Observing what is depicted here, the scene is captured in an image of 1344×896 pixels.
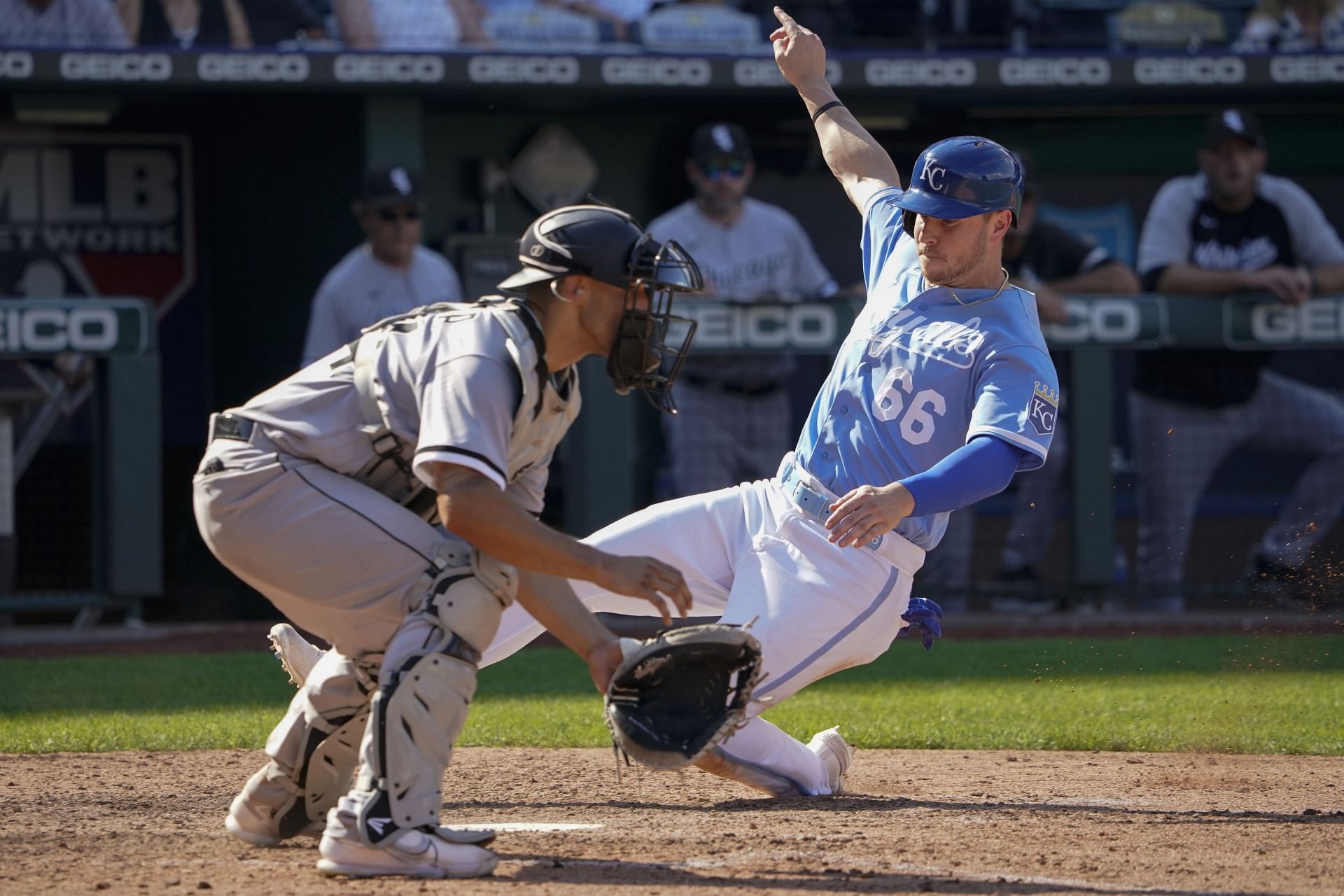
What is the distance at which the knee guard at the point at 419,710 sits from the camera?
3016mm

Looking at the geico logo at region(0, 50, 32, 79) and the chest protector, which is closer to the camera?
the chest protector

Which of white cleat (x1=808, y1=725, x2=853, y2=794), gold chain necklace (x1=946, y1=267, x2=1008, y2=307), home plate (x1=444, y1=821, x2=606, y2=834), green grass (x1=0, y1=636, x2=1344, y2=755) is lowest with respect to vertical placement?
green grass (x1=0, y1=636, x2=1344, y2=755)

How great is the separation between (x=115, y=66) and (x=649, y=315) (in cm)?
648

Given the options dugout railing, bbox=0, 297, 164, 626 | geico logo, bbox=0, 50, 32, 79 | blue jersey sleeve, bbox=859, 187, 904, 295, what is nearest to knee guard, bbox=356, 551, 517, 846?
blue jersey sleeve, bbox=859, 187, 904, 295

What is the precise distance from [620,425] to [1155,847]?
16.7 ft

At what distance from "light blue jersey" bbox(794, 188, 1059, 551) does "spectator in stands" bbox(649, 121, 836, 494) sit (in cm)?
416

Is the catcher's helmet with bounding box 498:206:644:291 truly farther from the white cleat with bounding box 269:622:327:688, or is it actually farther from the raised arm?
the raised arm

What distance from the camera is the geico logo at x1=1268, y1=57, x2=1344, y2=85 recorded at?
31.7 feet

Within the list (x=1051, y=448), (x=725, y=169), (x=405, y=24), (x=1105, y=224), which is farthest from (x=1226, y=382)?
(x=405, y=24)

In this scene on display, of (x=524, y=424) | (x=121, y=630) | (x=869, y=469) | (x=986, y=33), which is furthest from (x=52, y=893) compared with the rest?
(x=986, y=33)

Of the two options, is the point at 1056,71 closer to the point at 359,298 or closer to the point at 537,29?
the point at 537,29

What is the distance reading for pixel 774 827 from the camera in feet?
12.2

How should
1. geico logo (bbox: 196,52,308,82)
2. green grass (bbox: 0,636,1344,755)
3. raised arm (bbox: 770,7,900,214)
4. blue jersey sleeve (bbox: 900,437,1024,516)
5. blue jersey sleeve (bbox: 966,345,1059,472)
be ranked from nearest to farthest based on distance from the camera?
blue jersey sleeve (bbox: 900,437,1024,516) → blue jersey sleeve (bbox: 966,345,1059,472) → raised arm (bbox: 770,7,900,214) → green grass (bbox: 0,636,1344,755) → geico logo (bbox: 196,52,308,82)

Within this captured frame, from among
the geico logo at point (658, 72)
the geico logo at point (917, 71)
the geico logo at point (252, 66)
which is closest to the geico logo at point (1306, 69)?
the geico logo at point (917, 71)
